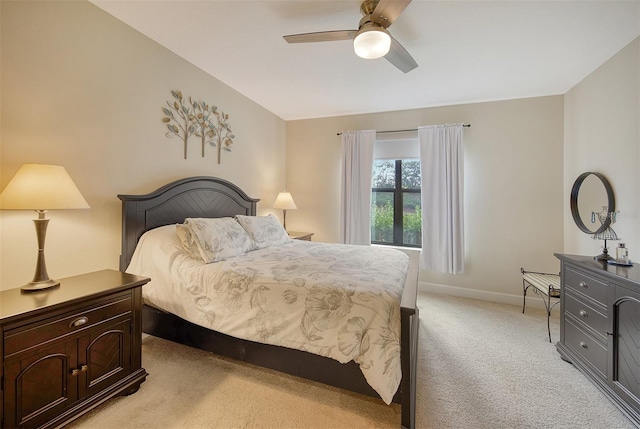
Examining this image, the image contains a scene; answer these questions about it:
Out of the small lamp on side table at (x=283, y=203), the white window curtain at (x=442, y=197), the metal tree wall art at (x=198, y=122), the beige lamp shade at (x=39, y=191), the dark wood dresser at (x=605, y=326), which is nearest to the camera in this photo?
the beige lamp shade at (x=39, y=191)

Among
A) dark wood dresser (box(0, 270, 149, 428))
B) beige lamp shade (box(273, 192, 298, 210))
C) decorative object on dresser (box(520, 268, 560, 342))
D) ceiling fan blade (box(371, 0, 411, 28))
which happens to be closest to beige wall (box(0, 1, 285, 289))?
dark wood dresser (box(0, 270, 149, 428))

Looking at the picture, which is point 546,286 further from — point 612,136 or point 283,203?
point 283,203

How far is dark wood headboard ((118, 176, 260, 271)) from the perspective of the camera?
215 cm

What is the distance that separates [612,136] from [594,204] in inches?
26.4

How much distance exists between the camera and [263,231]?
2.87 meters

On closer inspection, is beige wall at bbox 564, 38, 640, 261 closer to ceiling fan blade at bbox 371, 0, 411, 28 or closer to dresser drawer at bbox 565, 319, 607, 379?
dresser drawer at bbox 565, 319, 607, 379

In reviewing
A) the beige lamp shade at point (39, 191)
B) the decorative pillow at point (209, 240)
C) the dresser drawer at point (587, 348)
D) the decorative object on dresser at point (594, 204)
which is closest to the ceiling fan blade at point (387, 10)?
the decorative pillow at point (209, 240)

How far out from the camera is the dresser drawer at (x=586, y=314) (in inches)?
70.2

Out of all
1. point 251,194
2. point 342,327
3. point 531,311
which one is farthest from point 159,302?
point 531,311

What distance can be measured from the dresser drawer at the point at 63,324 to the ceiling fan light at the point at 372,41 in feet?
7.02

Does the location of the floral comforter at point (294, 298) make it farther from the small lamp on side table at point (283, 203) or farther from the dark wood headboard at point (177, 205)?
the small lamp on side table at point (283, 203)

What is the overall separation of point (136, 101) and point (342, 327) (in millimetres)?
2417

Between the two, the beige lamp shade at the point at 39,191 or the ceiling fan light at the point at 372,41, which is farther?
the ceiling fan light at the point at 372,41

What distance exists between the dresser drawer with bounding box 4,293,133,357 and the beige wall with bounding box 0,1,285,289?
1.96 ft
